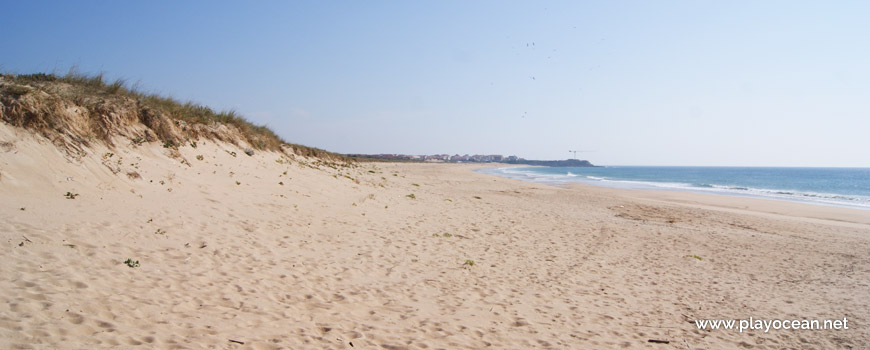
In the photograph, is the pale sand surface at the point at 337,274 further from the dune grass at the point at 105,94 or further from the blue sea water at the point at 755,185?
the blue sea water at the point at 755,185

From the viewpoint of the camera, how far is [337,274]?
286 inches

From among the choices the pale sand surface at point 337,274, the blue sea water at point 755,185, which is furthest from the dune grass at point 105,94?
the blue sea water at point 755,185

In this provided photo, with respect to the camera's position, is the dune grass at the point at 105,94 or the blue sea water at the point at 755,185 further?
the blue sea water at the point at 755,185

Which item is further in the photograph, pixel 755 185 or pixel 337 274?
pixel 755 185

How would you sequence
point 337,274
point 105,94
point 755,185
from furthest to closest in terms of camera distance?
1. point 755,185
2. point 105,94
3. point 337,274

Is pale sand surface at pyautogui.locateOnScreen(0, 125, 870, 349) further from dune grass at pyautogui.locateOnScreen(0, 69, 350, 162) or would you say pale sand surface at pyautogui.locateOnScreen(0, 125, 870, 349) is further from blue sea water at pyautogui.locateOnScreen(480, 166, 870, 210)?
blue sea water at pyautogui.locateOnScreen(480, 166, 870, 210)

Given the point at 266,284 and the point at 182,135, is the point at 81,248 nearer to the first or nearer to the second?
the point at 266,284

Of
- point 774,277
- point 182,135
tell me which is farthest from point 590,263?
point 182,135

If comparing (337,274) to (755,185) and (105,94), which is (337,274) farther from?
(755,185)

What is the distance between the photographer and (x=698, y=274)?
920 cm

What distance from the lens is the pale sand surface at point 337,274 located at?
4809 millimetres

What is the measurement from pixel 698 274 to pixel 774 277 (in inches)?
62.6

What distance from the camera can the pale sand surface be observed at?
4.81m

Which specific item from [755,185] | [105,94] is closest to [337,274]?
[105,94]
